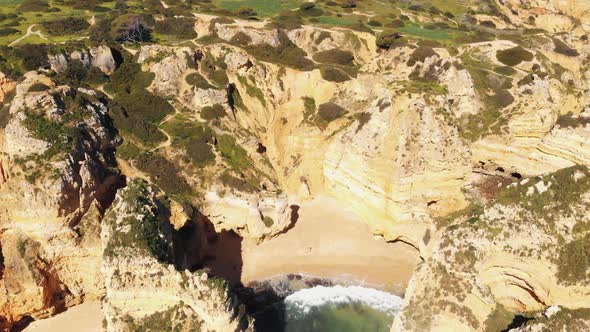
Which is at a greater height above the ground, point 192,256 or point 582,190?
point 582,190

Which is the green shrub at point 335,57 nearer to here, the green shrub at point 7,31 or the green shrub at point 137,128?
the green shrub at point 137,128

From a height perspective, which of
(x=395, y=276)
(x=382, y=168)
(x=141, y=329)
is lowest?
(x=395, y=276)

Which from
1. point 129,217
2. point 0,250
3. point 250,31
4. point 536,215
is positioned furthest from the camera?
point 250,31

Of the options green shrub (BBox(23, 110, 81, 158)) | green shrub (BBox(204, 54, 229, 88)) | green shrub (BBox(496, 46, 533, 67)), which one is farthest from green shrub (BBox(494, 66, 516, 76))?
green shrub (BBox(23, 110, 81, 158))

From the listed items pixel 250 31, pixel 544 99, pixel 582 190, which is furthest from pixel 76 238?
pixel 544 99

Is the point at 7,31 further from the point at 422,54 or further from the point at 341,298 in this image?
the point at 341,298

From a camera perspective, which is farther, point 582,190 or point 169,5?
point 169,5

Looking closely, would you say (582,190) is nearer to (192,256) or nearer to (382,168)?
(382,168)

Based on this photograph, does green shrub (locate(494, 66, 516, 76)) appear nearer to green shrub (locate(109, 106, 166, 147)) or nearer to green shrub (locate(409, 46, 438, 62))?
green shrub (locate(409, 46, 438, 62))
